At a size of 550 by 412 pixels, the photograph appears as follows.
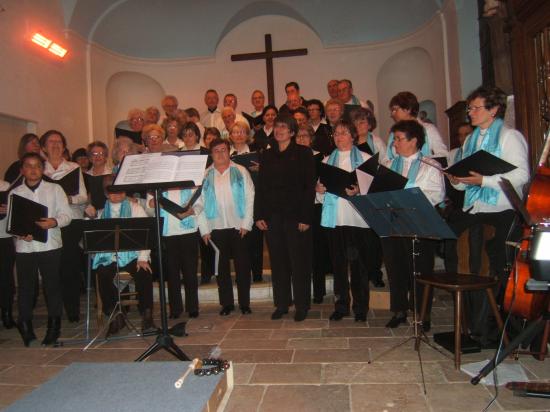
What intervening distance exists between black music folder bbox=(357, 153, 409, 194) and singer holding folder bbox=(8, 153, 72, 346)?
250 cm

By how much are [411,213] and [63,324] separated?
11.5 ft

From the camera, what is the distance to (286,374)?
3098 mm

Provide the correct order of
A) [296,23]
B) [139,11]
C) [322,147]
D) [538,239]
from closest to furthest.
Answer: [538,239] → [322,147] → [139,11] → [296,23]

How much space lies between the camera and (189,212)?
4.38 m

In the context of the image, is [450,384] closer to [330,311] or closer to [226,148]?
[330,311]

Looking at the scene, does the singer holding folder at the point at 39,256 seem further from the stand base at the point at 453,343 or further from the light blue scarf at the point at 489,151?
the light blue scarf at the point at 489,151

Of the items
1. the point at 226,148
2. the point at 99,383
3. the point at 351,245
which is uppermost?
the point at 226,148

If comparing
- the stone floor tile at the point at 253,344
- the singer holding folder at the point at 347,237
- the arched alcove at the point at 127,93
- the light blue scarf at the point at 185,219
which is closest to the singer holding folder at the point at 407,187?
the singer holding folder at the point at 347,237

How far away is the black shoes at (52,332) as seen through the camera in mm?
4094

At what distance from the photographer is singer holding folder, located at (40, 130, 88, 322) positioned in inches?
185

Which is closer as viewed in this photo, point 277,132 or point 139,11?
point 277,132

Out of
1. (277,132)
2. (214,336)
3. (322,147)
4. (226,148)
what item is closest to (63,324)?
(214,336)

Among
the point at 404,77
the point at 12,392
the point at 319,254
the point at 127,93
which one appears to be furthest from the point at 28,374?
the point at 404,77

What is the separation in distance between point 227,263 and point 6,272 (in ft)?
6.71
